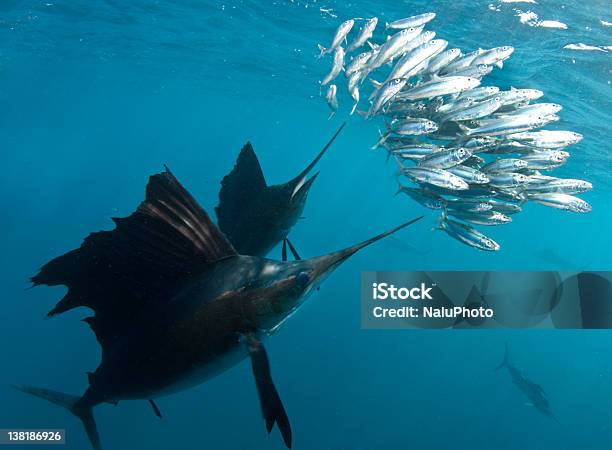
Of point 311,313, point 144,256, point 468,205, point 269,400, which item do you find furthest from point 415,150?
point 311,313

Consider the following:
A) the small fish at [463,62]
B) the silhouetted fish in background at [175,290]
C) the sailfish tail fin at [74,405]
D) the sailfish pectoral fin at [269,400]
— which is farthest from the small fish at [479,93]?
the sailfish tail fin at [74,405]

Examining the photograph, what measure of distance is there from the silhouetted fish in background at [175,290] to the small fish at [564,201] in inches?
187

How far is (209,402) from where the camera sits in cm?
1475

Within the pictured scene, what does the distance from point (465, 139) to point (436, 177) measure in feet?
3.21

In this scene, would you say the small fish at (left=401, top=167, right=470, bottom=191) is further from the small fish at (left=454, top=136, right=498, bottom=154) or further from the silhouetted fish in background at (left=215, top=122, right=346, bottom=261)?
the silhouetted fish in background at (left=215, top=122, right=346, bottom=261)

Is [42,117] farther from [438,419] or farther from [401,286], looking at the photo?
[401,286]

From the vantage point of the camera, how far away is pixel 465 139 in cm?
548

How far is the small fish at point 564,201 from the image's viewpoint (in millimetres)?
5320

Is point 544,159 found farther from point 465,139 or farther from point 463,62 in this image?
point 463,62

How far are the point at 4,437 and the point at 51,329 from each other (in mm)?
15143
